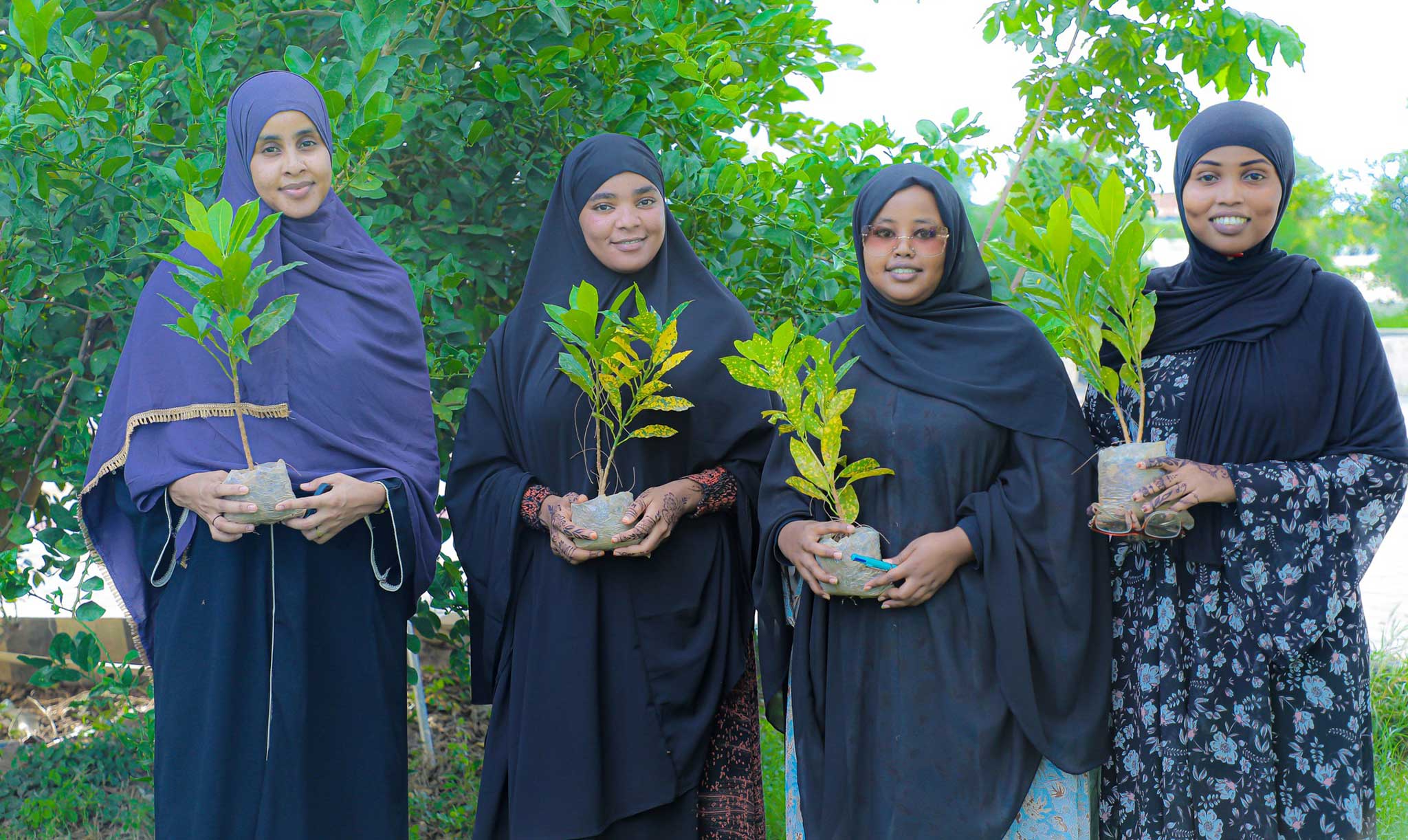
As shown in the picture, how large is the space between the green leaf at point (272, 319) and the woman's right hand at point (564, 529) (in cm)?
67

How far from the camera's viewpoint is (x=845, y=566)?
7.14ft

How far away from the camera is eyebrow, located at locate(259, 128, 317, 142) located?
252 centimetres

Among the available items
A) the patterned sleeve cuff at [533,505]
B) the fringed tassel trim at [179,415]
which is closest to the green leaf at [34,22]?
the fringed tassel trim at [179,415]

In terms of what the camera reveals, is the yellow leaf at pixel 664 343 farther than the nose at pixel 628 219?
No

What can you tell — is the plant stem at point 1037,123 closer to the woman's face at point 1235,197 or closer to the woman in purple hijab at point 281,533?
the woman's face at point 1235,197

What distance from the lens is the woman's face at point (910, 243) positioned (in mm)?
2334

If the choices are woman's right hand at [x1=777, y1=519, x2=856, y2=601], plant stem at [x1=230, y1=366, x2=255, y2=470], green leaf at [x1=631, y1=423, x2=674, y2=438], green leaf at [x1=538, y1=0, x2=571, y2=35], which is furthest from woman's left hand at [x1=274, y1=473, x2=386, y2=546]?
green leaf at [x1=538, y1=0, x2=571, y2=35]

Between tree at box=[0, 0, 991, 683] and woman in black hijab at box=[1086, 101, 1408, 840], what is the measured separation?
1294 millimetres

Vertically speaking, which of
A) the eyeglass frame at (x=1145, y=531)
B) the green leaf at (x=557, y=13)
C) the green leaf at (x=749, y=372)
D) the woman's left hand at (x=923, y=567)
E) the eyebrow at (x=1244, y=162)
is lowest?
the woman's left hand at (x=923, y=567)

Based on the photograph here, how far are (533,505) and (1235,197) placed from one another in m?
1.60

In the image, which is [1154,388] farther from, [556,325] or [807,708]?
[556,325]

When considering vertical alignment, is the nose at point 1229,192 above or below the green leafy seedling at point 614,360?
above

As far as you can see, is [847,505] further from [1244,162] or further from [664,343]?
[1244,162]

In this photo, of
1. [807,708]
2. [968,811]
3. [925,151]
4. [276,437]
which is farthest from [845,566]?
[925,151]
